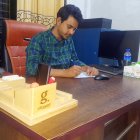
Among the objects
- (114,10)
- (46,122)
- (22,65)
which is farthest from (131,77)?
(114,10)

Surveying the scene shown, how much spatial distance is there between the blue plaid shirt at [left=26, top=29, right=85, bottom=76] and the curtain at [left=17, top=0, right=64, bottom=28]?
2.74 feet

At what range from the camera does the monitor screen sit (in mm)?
1950

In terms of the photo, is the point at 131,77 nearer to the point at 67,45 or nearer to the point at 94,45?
the point at 67,45

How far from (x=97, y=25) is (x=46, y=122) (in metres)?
1.98

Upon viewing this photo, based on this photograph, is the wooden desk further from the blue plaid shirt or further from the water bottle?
the water bottle

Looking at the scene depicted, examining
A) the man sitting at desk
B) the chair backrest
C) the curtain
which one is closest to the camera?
the man sitting at desk

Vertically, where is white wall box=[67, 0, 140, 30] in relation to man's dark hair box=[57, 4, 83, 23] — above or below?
above

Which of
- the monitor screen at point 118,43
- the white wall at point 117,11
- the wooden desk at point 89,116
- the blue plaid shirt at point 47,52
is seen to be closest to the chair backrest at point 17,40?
the blue plaid shirt at point 47,52

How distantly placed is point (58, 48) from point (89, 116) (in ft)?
3.30

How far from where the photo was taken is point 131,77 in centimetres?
152

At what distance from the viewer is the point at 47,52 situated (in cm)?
159

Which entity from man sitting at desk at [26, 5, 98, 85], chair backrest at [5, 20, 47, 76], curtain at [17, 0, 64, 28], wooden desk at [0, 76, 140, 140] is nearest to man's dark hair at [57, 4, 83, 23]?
man sitting at desk at [26, 5, 98, 85]

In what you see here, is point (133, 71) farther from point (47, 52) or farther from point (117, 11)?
point (117, 11)

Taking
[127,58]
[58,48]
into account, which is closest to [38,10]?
[58,48]
